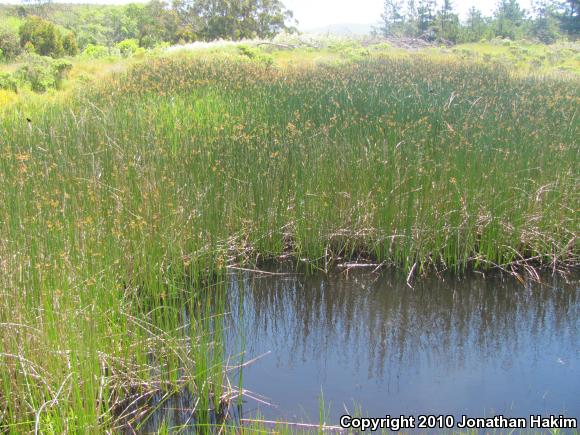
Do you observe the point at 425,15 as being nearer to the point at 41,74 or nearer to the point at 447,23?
the point at 447,23

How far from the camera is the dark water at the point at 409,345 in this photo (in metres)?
3.17

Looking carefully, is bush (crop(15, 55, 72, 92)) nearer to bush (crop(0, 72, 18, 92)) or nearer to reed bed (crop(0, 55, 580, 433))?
bush (crop(0, 72, 18, 92))

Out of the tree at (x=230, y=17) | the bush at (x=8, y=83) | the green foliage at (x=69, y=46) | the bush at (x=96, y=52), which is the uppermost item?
the tree at (x=230, y=17)

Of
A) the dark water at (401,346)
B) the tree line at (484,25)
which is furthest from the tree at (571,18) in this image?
the dark water at (401,346)

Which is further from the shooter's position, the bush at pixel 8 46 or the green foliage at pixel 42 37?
the green foliage at pixel 42 37

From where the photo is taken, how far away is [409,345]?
147 inches

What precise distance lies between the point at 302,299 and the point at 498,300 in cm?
145

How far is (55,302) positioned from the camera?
2.63 meters

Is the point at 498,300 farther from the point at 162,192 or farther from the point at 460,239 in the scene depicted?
the point at 162,192

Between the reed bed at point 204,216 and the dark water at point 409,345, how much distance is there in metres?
0.27

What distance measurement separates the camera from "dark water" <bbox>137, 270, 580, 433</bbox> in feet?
10.3

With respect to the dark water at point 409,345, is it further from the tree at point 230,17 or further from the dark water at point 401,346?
the tree at point 230,17

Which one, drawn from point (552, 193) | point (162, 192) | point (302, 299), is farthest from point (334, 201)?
point (552, 193)

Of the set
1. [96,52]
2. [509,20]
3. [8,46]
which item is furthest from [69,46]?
[509,20]
